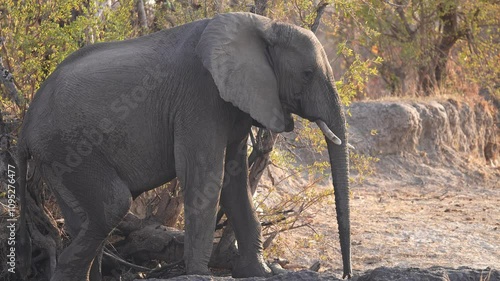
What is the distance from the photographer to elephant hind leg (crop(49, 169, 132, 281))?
21.8 ft

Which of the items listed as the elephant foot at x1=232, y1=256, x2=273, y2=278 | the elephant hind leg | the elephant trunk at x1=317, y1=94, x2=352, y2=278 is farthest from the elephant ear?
the elephant foot at x1=232, y1=256, x2=273, y2=278

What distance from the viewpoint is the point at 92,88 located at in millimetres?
6641

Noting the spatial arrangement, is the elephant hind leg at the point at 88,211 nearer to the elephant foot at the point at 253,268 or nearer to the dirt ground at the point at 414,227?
the elephant foot at the point at 253,268

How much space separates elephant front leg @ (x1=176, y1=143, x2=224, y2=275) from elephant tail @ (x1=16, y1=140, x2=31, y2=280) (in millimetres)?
1072

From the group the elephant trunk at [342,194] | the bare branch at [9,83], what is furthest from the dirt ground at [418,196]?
the bare branch at [9,83]

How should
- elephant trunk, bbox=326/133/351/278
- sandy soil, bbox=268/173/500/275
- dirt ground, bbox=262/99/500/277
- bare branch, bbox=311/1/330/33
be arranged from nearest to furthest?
elephant trunk, bbox=326/133/351/278 → bare branch, bbox=311/1/330/33 → sandy soil, bbox=268/173/500/275 → dirt ground, bbox=262/99/500/277

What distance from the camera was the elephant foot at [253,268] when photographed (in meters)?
7.27

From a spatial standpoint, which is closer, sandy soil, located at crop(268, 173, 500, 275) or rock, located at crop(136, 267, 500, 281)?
rock, located at crop(136, 267, 500, 281)

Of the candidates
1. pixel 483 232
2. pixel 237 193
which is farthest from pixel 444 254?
pixel 237 193

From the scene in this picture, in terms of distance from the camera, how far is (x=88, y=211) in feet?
22.0

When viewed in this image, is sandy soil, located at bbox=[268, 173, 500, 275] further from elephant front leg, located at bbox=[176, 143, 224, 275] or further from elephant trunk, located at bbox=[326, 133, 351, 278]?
elephant front leg, located at bbox=[176, 143, 224, 275]

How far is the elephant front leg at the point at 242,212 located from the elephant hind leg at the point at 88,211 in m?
0.78

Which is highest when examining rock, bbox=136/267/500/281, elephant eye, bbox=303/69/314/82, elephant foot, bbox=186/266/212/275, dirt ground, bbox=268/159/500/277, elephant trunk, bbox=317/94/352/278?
elephant eye, bbox=303/69/314/82

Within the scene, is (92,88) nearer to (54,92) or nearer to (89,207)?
(54,92)
